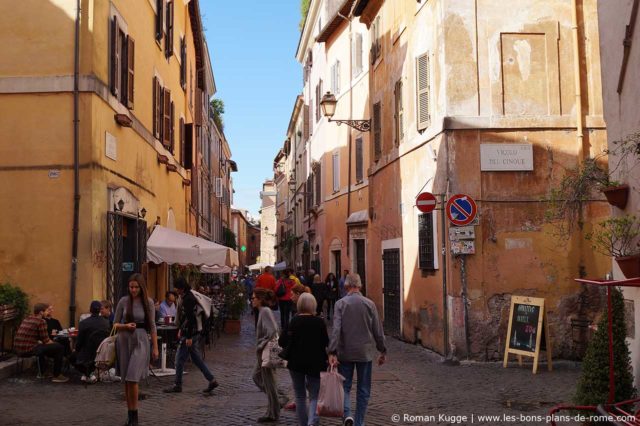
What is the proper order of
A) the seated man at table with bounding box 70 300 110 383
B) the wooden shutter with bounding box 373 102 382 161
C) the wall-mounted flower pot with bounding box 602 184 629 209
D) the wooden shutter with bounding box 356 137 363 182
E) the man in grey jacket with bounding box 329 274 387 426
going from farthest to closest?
the wooden shutter with bounding box 356 137 363 182, the wooden shutter with bounding box 373 102 382 161, the seated man at table with bounding box 70 300 110 383, the man in grey jacket with bounding box 329 274 387 426, the wall-mounted flower pot with bounding box 602 184 629 209

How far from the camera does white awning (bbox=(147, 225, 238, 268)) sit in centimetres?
1441

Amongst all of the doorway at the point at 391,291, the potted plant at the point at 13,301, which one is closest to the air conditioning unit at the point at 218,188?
the doorway at the point at 391,291

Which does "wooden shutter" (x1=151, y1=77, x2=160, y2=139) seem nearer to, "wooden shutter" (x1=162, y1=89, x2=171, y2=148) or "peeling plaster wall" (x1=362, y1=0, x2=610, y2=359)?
"wooden shutter" (x1=162, y1=89, x2=171, y2=148)

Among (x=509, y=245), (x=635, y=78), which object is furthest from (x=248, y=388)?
(x=635, y=78)

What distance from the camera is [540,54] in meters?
12.9

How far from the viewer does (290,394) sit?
31.9 ft

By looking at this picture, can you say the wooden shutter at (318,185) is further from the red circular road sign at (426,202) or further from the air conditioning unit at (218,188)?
the red circular road sign at (426,202)

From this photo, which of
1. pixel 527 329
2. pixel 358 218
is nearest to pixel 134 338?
pixel 527 329

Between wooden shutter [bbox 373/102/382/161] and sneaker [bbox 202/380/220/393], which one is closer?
sneaker [bbox 202/380/220/393]

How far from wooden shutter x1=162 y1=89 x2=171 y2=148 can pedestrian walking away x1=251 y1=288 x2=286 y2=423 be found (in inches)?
441

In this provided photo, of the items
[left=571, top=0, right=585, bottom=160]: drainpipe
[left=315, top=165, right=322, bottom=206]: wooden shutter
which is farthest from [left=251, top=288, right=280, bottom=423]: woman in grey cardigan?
[left=315, top=165, right=322, bottom=206]: wooden shutter

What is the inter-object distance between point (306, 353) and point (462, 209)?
5.68 m

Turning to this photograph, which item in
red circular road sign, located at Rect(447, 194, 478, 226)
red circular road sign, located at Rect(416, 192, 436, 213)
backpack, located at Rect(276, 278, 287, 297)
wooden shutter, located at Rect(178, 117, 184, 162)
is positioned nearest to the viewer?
red circular road sign, located at Rect(447, 194, 478, 226)

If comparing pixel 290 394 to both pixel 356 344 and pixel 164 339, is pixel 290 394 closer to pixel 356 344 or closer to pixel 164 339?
pixel 356 344
